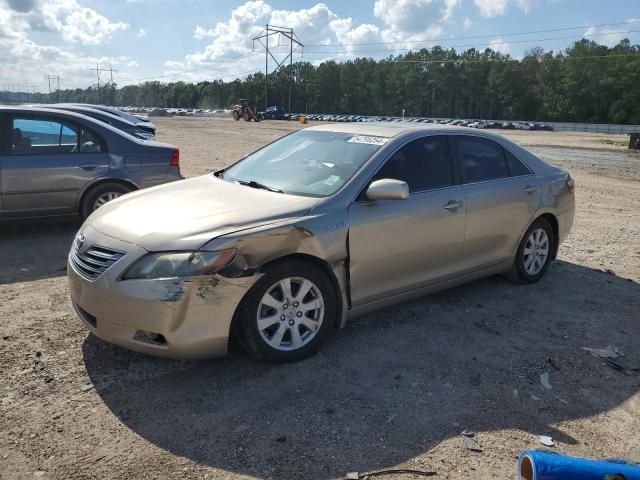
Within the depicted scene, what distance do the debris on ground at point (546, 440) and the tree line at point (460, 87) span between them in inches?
3798

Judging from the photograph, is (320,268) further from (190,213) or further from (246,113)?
(246,113)

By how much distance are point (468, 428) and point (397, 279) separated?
1428mm

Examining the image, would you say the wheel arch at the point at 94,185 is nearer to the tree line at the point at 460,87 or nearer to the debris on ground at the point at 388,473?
the debris on ground at the point at 388,473

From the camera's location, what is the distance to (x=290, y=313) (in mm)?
3824

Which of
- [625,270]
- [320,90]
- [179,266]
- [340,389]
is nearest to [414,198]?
[340,389]

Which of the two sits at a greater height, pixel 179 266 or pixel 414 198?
pixel 414 198

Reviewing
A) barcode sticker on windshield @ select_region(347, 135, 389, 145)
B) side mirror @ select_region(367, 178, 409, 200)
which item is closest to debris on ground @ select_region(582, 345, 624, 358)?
side mirror @ select_region(367, 178, 409, 200)

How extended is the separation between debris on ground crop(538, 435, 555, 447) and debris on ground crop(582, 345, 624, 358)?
1382 mm

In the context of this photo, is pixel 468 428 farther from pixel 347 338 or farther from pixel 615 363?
pixel 615 363

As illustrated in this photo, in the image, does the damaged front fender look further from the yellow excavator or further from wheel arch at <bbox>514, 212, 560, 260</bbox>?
the yellow excavator

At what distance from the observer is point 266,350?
374cm

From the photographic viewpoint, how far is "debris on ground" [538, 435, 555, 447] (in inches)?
124

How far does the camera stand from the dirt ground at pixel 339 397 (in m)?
2.95

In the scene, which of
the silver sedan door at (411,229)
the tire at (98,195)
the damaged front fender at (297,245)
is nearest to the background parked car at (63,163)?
the tire at (98,195)
